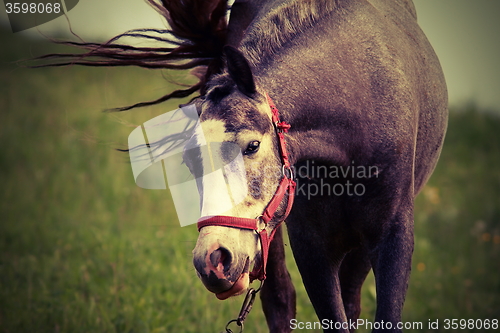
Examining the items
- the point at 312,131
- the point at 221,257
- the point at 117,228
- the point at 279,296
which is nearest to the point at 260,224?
the point at 221,257

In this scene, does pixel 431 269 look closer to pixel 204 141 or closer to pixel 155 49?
pixel 155 49

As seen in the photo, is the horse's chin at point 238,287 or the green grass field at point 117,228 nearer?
the horse's chin at point 238,287

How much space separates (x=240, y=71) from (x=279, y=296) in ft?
5.16

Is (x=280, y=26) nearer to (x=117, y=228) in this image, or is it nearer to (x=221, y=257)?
(x=221, y=257)

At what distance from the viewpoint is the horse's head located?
1.77 m

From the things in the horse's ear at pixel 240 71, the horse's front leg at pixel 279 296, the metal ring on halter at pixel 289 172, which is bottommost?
the horse's front leg at pixel 279 296

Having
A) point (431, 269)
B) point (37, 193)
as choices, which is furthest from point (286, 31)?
point (37, 193)

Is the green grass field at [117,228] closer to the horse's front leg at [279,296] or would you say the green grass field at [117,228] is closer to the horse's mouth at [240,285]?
the horse's front leg at [279,296]

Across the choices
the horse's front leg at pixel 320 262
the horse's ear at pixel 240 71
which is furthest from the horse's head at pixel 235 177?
the horse's front leg at pixel 320 262

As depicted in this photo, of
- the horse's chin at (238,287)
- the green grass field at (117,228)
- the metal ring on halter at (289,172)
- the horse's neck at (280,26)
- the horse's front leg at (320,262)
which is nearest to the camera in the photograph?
the horse's chin at (238,287)

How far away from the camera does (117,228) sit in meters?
6.43

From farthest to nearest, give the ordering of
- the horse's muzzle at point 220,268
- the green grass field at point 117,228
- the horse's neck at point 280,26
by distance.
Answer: the green grass field at point 117,228, the horse's neck at point 280,26, the horse's muzzle at point 220,268

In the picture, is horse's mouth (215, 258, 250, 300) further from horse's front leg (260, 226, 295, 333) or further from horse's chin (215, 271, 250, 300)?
horse's front leg (260, 226, 295, 333)

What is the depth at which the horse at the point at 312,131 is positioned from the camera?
1.88 meters
